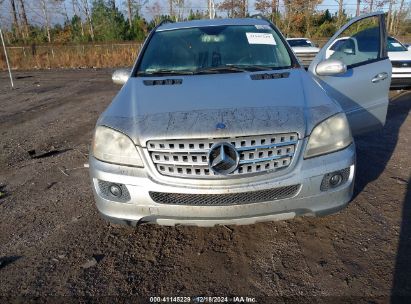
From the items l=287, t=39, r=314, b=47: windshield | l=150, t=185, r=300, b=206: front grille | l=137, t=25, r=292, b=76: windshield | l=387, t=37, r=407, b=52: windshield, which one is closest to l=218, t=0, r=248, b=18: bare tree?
l=287, t=39, r=314, b=47: windshield

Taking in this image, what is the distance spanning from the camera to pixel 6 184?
426 centimetres

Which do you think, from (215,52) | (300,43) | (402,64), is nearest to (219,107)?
(215,52)

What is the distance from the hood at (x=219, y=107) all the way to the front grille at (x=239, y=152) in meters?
0.04

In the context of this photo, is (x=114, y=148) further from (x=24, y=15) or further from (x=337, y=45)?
(x=24, y=15)

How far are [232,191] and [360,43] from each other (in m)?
3.33

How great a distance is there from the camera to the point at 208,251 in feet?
9.09

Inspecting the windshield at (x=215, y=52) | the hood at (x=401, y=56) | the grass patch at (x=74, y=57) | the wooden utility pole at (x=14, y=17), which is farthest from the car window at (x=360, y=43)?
the wooden utility pole at (x=14, y=17)

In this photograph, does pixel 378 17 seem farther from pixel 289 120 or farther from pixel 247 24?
pixel 289 120

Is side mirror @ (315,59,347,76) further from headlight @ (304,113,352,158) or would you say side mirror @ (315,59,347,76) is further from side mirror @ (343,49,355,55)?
side mirror @ (343,49,355,55)

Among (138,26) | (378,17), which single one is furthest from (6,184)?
(138,26)

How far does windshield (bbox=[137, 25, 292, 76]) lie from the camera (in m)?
3.47

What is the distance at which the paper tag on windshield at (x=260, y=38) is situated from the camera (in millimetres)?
3674

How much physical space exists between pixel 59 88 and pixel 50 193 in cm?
1035

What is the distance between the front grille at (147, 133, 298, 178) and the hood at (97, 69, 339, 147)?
45 millimetres
